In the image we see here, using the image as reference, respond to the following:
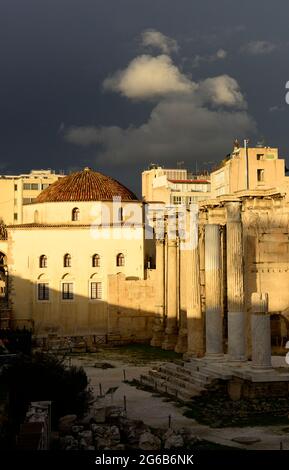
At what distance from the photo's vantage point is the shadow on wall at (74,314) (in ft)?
130

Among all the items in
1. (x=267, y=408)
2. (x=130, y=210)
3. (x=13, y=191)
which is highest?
(x=13, y=191)

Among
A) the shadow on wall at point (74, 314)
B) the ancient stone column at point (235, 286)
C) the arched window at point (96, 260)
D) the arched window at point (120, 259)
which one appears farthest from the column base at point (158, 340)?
the ancient stone column at point (235, 286)

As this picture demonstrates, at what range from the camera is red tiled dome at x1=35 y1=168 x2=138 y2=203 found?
43812 millimetres

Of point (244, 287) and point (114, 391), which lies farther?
point (244, 287)

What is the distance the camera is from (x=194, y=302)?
27.8m

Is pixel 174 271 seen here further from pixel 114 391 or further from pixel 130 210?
pixel 114 391

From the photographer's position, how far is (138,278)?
41500 millimetres

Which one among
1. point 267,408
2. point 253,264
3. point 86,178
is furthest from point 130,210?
point 267,408

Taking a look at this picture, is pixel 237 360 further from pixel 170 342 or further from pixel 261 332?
pixel 170 342

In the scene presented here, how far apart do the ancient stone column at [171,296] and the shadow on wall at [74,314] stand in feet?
13.9

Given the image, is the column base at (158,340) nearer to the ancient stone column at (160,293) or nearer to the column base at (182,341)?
the ancient stone column at (160,293)

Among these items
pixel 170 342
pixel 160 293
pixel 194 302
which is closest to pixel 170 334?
pixel 170 342
